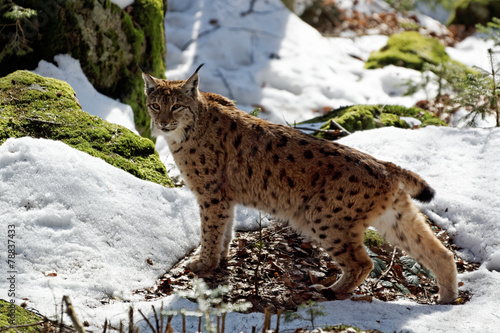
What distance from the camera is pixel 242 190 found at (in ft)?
17.0

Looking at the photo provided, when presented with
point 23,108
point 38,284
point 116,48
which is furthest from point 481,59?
point 38,284

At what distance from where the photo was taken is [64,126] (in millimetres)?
5879

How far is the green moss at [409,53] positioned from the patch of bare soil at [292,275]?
7.53 meters

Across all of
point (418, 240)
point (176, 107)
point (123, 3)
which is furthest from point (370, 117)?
point (123, 3)

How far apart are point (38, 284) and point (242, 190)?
80.0 inches

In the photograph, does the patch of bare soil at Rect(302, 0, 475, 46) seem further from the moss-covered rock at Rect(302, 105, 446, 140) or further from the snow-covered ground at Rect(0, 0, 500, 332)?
the snow-covered ground at Rect(0, 0, 500, 332)

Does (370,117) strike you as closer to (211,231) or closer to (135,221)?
(211,231)

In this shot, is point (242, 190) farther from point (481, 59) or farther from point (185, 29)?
point (481, 59)

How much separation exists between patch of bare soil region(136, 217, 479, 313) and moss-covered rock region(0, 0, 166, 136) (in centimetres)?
334

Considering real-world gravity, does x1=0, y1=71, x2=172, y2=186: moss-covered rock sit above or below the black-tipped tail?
below

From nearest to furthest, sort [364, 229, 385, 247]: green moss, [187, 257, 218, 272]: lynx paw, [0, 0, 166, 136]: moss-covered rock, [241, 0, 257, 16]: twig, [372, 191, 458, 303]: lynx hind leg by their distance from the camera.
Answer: [372, 191, 458, 303]: lynx hind leg → [187, 257, 218, 272]: lynx paw → [364, 229, 385, 247]: green moss → [0, 0, 166, 136]: moss-covered rock → [241, 0, 257, 16]: twig

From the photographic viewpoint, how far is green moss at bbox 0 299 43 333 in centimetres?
350

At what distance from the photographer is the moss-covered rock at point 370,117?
7906mm

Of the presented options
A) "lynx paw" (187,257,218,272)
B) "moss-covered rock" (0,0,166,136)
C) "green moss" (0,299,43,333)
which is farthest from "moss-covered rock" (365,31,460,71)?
"green moss" (0,299,43,333)
